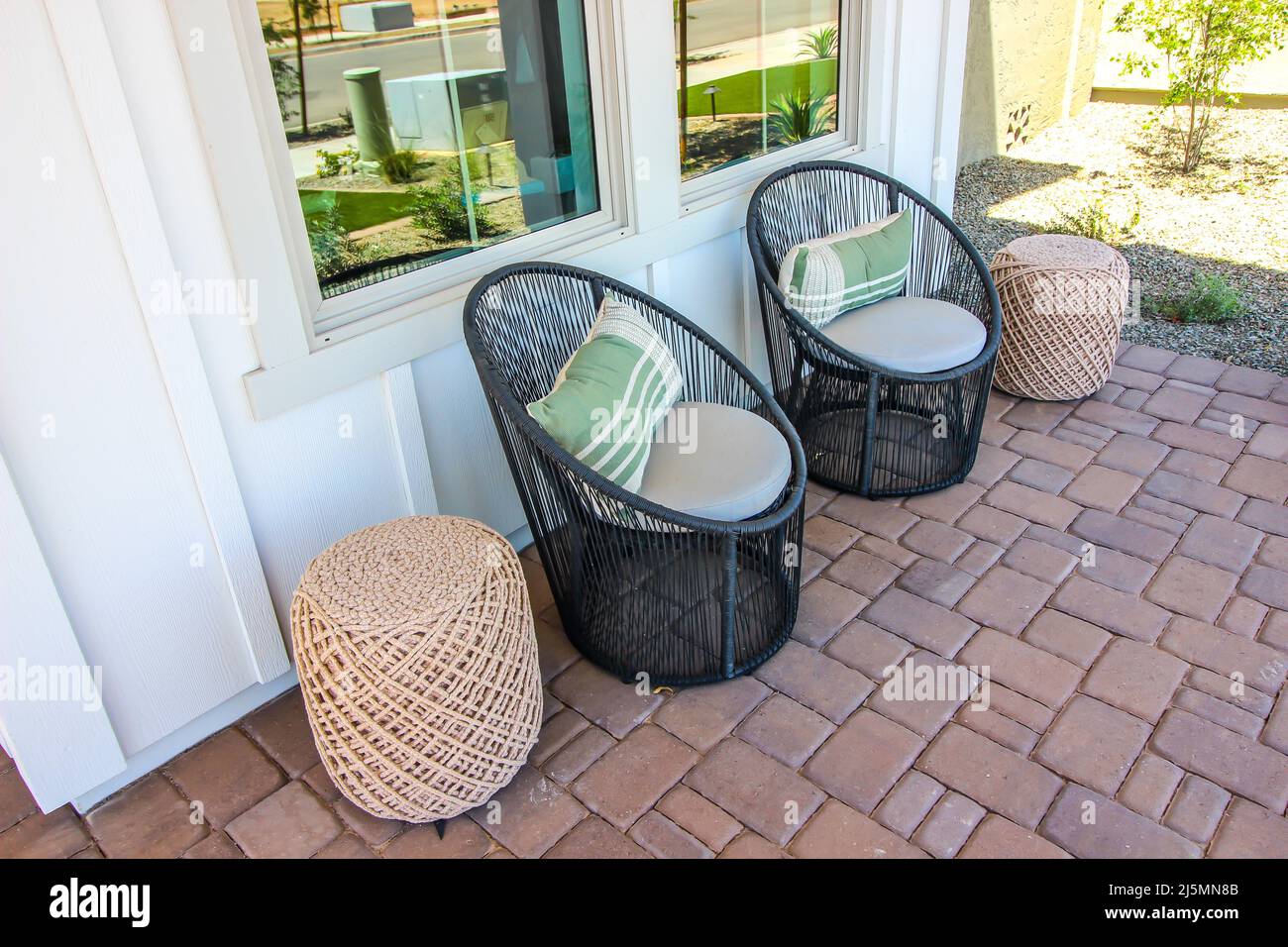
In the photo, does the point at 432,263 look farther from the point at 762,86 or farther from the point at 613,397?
the point at 762,86

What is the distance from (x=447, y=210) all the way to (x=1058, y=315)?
7.37 ft

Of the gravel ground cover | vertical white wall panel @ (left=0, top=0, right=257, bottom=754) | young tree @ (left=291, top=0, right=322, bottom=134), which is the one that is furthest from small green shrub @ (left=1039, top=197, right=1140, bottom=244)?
vertical white wall panel @ (left=0, top=0, right=257, bottom=754)

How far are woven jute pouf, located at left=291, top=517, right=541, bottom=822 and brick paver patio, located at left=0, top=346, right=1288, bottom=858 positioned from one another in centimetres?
18

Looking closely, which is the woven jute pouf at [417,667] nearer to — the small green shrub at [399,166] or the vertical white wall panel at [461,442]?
the vertical white wall panel at [461,442]

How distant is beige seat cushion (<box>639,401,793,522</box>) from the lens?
7.71 ft

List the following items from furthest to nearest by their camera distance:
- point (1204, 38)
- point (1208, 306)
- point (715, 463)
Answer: point (1204, 38) → point (1208, 306) → point (715, 463)

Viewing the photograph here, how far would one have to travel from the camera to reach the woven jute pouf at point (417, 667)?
75.7 inches

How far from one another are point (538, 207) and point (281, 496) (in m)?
1.15

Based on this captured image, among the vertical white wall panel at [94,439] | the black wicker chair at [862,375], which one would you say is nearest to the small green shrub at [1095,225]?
the black wicker chair at [862,375]

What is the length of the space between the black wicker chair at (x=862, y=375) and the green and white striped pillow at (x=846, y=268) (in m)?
0.09

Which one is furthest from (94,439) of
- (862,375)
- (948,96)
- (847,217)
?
(948,96)

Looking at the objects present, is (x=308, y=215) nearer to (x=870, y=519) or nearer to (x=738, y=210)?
(x=738, y=210)

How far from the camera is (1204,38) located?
582 cm

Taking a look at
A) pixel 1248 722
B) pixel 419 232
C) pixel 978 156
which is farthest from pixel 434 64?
pixel 978 156
